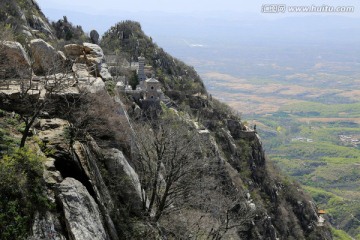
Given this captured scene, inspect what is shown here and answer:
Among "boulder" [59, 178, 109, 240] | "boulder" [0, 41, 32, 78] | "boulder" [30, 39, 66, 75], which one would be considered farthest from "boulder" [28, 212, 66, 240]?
"boulder" [30, 39, 66, 75]

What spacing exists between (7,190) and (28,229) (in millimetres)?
1384

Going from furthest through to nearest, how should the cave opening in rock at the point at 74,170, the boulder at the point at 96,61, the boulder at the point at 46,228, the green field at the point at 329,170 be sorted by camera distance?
the green field at the point at 329,170 < the boulder at the point at 96,61 < the cave opening in rock at the point at 74,170 < the boulder at the point at 46,228

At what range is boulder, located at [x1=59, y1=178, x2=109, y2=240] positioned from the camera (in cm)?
1480

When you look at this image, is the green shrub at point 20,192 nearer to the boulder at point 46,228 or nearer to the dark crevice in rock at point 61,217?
the boulder at point 46,228

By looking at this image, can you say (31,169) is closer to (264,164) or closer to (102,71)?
(102,71)

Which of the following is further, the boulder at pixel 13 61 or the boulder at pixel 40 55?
the boulder at pixel 40 55

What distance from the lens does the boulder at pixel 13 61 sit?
72.4 feet

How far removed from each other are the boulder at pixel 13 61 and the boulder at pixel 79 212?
8072 millimetres

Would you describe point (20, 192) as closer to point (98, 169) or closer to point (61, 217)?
point (61, 217)

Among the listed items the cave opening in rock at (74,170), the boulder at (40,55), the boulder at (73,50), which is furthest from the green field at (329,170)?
the cave opening in rock at (74,170)

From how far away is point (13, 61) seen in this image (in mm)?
23547

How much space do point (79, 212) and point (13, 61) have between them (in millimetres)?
11692

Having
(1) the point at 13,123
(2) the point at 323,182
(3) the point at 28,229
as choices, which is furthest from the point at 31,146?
(2) the point at 323,182

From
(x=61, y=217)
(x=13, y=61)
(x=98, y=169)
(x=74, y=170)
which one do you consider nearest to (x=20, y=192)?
(x=61, y=217)
